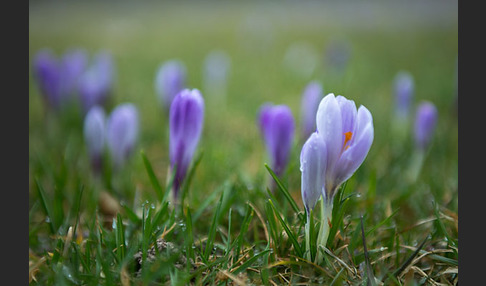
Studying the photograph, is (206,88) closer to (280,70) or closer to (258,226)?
(280,70)

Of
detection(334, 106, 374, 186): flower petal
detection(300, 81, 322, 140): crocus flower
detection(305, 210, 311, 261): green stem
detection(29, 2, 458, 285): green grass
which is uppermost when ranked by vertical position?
detection(334, 106, 374, 186): flower petal

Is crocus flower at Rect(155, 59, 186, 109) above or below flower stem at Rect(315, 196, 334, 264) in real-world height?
above

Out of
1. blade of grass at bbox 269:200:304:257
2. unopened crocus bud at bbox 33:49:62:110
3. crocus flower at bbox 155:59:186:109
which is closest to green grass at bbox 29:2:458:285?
blade of grass at bbox 269:200:304:257

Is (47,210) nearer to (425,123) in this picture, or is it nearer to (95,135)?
(95,135)

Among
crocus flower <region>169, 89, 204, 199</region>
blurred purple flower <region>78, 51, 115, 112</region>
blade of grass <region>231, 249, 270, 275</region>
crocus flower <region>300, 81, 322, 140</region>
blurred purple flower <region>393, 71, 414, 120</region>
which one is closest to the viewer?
blade of grass <region>231, 249, 270, 275</region>

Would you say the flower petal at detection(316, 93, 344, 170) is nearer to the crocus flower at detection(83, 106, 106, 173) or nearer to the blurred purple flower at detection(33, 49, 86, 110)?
the crocus flower at detection(83, 106, 106, 173)

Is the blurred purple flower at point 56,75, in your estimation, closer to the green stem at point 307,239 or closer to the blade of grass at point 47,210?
A: the blade of grass at point 47,210
